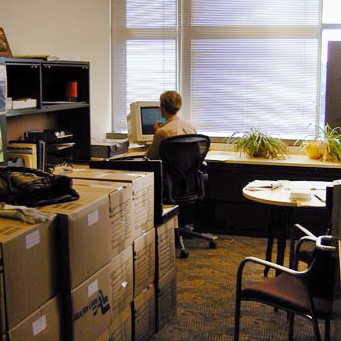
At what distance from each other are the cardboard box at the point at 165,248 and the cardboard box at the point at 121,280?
Answer: 0.37 m

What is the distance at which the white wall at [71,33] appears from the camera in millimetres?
4566

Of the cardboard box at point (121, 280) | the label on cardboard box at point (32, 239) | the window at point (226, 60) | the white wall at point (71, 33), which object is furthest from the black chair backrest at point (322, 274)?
the window at point (226, 60)

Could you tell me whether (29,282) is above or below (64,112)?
below

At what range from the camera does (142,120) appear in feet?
18.7

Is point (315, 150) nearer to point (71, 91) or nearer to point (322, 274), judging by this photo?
point (71, 91)

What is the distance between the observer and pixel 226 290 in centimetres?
416

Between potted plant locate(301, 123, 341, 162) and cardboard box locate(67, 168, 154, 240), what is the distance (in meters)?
2.51

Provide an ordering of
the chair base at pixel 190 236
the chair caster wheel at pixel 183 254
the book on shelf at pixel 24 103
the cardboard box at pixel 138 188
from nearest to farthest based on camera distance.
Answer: the cardboard box at pixel 138 188, the book on shelf at pixel 24 103, the chair caster wheel at pixel 183 254, the chair base at pixel 190 236

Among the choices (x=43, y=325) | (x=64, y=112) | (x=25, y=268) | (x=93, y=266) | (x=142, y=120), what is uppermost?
(x=64, y=112)

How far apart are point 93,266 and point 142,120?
340 centimetres

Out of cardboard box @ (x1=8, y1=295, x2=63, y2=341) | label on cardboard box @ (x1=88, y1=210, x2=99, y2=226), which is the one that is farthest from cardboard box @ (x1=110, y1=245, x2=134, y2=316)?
cardboard box @ (x1=8, y1=295, x2=63, y2=341)

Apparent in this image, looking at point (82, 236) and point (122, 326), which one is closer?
point (82, 236)

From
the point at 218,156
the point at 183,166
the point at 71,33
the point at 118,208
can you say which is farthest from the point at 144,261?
the point at 71,33

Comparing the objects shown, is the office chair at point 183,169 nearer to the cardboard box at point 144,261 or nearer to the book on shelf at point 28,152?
the book on shelf at point 28,152
